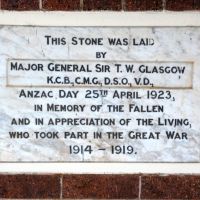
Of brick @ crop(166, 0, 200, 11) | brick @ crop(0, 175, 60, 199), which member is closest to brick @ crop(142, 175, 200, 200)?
brick @ crop(0, 175, 60, 199)

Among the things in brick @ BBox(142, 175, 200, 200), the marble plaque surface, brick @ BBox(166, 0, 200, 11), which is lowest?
brick @ BBox(142, 175, 200, 200)

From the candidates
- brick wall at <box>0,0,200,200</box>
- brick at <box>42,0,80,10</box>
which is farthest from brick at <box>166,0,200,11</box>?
brick wall at <box>0,0,200,200</box>

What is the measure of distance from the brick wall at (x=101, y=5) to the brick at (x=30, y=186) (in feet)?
2.24

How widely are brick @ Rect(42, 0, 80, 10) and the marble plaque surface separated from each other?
8 cm

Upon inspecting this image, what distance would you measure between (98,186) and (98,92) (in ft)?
1.26

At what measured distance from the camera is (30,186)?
2.15 m

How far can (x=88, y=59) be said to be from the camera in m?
2.11

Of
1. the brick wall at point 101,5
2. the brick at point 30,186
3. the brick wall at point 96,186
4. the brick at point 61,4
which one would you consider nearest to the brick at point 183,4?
the brick wall at point 101,5

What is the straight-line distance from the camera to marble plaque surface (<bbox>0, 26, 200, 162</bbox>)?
2105 mm

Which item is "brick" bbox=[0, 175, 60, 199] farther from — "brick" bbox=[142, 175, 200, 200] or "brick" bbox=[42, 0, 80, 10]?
"brick" bbox=[42, 0, 80, 10]

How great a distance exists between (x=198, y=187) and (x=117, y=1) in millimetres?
826

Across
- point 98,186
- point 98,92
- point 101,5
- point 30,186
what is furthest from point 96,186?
point 101,5

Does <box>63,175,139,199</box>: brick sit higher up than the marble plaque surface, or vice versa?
the marble plaque surface

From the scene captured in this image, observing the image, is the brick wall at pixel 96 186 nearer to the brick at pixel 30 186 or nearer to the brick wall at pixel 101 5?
the brick at pixel 30 186
